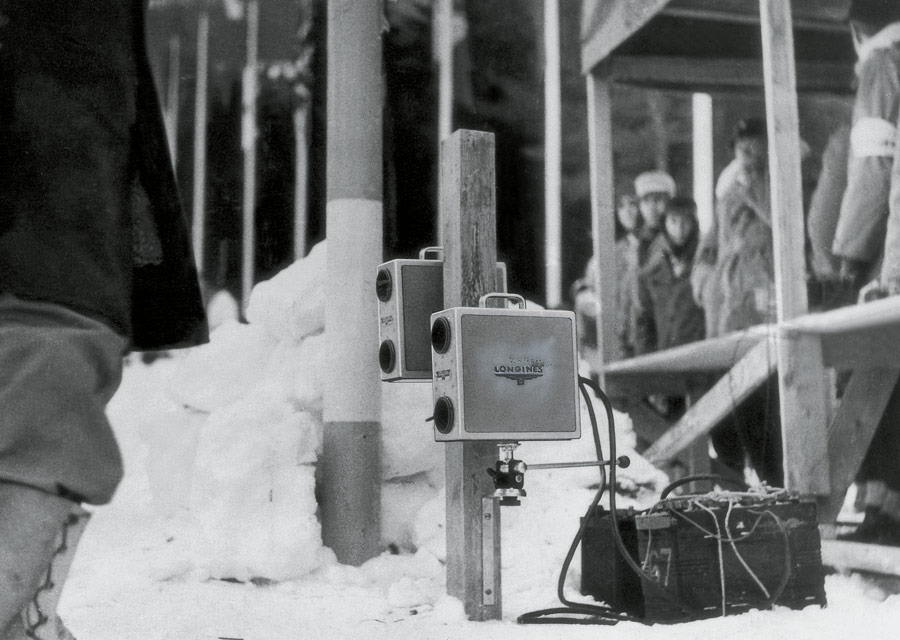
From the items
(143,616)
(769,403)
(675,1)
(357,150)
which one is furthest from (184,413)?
(675,1)

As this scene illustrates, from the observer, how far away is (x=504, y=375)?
7.66 ft

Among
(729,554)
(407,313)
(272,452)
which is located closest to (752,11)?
(407,313)

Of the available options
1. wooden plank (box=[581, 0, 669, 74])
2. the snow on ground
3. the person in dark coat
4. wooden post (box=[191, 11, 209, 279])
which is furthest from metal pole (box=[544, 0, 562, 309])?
the person in dark coat

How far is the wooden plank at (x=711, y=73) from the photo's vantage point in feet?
10.4

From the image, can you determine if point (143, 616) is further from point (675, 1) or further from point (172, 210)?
point (675, 1)

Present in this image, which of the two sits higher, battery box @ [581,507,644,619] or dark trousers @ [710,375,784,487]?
dark trousers @ [710,375,784,487]

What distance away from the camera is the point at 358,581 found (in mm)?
2816

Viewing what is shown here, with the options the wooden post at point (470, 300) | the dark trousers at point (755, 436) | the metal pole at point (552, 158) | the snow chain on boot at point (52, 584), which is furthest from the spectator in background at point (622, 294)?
the snow chain on boot at point (52, 584)

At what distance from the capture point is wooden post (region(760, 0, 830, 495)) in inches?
118

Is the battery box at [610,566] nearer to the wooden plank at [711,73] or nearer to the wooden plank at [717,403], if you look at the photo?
the wooden plank at [717,403]

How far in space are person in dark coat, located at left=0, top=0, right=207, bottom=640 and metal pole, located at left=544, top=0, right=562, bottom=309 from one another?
76.4 inches

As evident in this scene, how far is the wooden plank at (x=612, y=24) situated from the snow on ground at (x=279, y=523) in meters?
1.25

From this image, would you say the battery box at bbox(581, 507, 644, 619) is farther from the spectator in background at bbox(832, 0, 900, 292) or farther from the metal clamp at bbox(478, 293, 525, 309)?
the spectator in background at bbox(832, 0, 900, 292)

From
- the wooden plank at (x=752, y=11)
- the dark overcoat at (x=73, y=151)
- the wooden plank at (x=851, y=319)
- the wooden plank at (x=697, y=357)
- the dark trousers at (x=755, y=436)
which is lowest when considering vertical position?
the dark trousers at (x=755, y=436)
